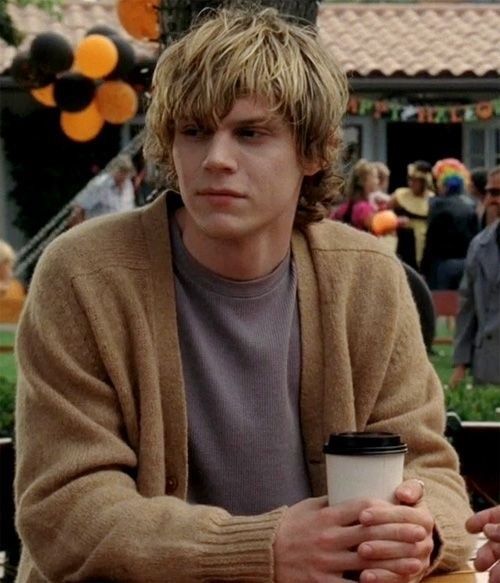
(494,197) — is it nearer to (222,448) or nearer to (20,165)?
(222,448)

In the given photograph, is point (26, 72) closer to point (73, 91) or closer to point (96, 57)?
point (73, 91)

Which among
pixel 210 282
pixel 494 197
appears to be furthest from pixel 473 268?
pixel 210 282

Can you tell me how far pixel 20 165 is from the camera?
26.9 m

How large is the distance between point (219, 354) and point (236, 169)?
285 mm

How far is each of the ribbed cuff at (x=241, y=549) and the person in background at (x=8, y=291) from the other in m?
13.8

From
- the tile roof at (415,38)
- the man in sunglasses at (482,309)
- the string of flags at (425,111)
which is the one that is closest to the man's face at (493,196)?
the man in sunglasses at (482,309)

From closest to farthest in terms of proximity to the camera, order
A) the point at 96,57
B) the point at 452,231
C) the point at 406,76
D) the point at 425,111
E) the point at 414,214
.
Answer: the point at 96,57, the point at 452,231, the point at 414,214, the point at 425,111, the point at 406,76

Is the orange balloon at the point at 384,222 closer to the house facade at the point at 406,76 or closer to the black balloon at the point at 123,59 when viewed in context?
the black balloon at the point at 123,59

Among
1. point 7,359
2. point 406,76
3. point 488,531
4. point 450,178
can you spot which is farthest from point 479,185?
point 488,531

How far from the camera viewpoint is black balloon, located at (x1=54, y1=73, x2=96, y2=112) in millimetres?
14680

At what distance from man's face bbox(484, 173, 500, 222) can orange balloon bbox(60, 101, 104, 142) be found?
4594 mm

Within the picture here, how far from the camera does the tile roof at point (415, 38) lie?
27281 mm

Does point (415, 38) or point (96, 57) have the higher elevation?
point (96, 57)

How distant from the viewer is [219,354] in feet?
8.20
